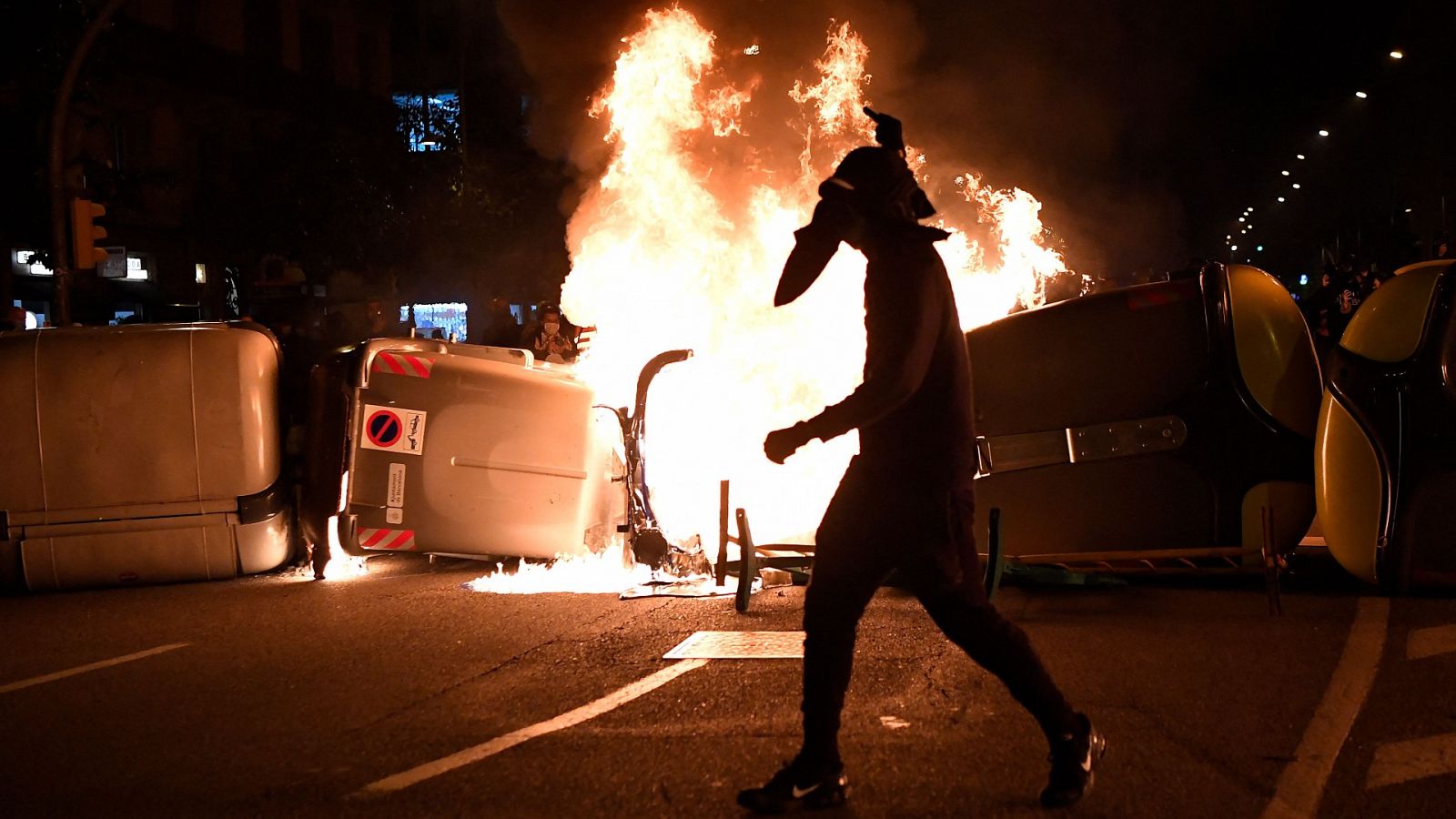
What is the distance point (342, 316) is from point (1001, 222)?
25.2 ft

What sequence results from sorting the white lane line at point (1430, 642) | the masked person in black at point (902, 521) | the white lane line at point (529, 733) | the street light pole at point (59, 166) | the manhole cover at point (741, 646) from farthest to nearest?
the street light pole at point (59, 166), the manhole cover at point (741, 646), the white lane line at point (1430, 642), the white lane line at point (529, 733), the masked person in black at point (902, 521)

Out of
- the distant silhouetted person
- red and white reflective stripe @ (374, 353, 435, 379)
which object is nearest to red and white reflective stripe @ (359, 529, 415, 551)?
red and white reflective stripe @ (374, 353, 435, 379)

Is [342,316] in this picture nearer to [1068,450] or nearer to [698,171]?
[698,171]

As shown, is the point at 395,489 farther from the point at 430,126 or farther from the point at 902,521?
the point at 430,126

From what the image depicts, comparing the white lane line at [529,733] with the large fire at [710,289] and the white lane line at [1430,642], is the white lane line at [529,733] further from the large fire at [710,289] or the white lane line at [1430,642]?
the large fire at [710,289]

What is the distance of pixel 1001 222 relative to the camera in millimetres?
12688

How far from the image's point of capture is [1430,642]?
546cm

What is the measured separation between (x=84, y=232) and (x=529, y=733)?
10.7m

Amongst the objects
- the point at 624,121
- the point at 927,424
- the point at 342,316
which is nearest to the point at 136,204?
the point at 342,316

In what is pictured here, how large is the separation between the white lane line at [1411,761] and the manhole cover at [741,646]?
2.39m

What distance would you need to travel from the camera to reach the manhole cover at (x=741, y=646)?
5.73m

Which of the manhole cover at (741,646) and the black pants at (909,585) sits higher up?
the black pants at (909,585)

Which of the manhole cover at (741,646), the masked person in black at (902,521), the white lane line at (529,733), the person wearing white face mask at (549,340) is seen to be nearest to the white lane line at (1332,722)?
the masked person in black at (902,521)

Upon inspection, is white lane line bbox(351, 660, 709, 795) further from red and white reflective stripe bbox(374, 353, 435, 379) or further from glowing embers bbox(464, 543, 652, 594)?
red and white reflective stripe bbox(374, 353, 435, 379)
